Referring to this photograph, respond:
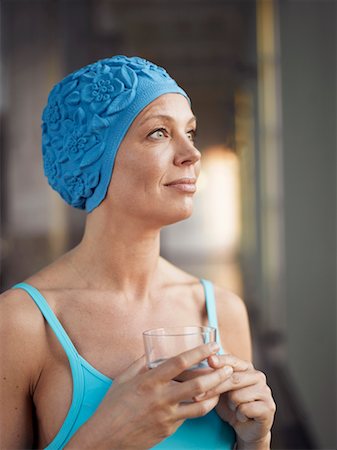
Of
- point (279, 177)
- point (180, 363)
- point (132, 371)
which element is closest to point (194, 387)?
point (180, 363)

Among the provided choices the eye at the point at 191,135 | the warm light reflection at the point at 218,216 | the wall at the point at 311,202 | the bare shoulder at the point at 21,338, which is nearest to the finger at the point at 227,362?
the bare shoulder at the point at 21,338

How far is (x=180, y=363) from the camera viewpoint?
1.03m

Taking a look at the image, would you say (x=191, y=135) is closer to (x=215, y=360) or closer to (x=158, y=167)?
(x=158, y=167)

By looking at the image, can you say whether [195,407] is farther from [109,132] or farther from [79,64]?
→ [79,64]

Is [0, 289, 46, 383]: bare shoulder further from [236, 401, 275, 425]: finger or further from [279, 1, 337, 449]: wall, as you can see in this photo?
[279, 1, 337, 449]: wall

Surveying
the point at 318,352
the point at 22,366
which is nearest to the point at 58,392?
the point at 22,366

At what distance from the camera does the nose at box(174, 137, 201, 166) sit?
1.26 m

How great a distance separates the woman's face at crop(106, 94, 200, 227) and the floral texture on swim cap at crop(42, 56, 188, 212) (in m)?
0.02

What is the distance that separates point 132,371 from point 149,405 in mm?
93

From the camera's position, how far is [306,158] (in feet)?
13.5

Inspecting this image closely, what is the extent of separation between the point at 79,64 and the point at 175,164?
3548 mm

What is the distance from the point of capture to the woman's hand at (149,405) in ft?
3.42

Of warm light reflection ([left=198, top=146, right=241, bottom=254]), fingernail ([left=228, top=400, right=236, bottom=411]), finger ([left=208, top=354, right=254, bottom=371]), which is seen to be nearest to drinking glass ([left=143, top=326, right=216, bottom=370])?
finger ([left=208, top=354, right=254, bottom=371])

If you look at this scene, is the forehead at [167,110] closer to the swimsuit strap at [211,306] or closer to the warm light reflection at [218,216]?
the swimsuit strap at [211,306]
